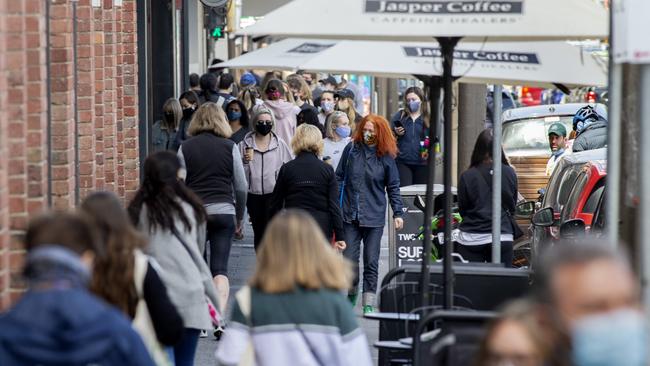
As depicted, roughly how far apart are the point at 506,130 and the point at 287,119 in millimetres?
4086

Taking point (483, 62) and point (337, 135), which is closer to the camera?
point (483, 62)

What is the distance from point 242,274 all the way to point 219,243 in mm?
3177

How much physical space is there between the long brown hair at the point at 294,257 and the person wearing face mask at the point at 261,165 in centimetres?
769

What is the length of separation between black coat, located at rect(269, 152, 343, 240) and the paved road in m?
0.89

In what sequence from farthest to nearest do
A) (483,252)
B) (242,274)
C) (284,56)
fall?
(242,274) → (483,252) → (284,56)

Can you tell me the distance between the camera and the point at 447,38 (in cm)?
711

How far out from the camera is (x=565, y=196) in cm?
1114

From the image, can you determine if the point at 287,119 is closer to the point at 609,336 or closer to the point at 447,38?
the point at 447,38

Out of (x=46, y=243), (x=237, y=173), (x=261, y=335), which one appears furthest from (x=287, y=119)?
(x=46, y=243)

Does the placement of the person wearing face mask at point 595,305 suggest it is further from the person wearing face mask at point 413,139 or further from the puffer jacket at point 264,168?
the person wearing face mask at point 413,139

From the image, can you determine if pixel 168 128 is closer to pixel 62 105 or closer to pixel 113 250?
pixel 62 105

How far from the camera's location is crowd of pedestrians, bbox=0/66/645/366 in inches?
137

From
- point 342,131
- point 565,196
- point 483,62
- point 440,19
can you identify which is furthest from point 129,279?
point 342,131

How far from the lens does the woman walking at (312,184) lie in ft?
37.3
